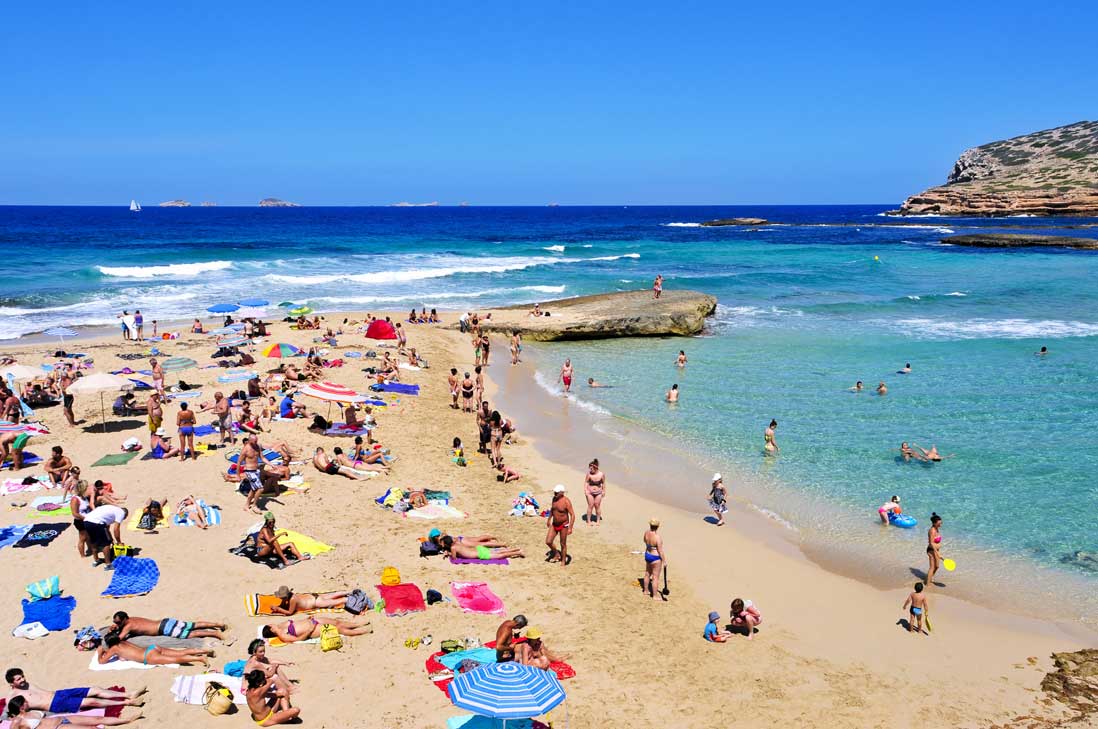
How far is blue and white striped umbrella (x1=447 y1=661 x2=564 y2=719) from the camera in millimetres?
6043

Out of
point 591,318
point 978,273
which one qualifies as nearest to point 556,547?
point 591,318

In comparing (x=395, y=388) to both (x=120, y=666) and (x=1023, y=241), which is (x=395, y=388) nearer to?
(x=120, y=666)

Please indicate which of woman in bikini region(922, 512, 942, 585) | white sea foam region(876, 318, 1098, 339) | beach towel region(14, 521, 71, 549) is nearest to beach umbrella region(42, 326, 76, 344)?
beach towel region(14, 521, 71, 549)

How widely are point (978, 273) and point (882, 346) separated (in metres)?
27.1

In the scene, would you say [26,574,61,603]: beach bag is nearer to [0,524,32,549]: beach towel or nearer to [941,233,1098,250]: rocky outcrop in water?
[0,524,32,549]: beach towel

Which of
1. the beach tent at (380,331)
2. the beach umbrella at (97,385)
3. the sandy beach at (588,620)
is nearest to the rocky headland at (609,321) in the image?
the beach tent at (380,331)

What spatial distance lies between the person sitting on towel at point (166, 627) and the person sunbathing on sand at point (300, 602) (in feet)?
2.14

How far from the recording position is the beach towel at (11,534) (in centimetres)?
1040

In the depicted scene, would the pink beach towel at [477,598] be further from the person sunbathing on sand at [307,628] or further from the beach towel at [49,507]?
the beach towel at [49,507]

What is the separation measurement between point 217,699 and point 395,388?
1296cm

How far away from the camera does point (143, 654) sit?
7859mm

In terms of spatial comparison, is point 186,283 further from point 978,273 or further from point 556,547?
point 978,273

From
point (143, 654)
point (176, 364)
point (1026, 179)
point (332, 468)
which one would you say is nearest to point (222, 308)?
point (176, 364)

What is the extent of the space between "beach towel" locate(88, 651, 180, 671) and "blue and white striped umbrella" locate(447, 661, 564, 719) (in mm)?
3616
